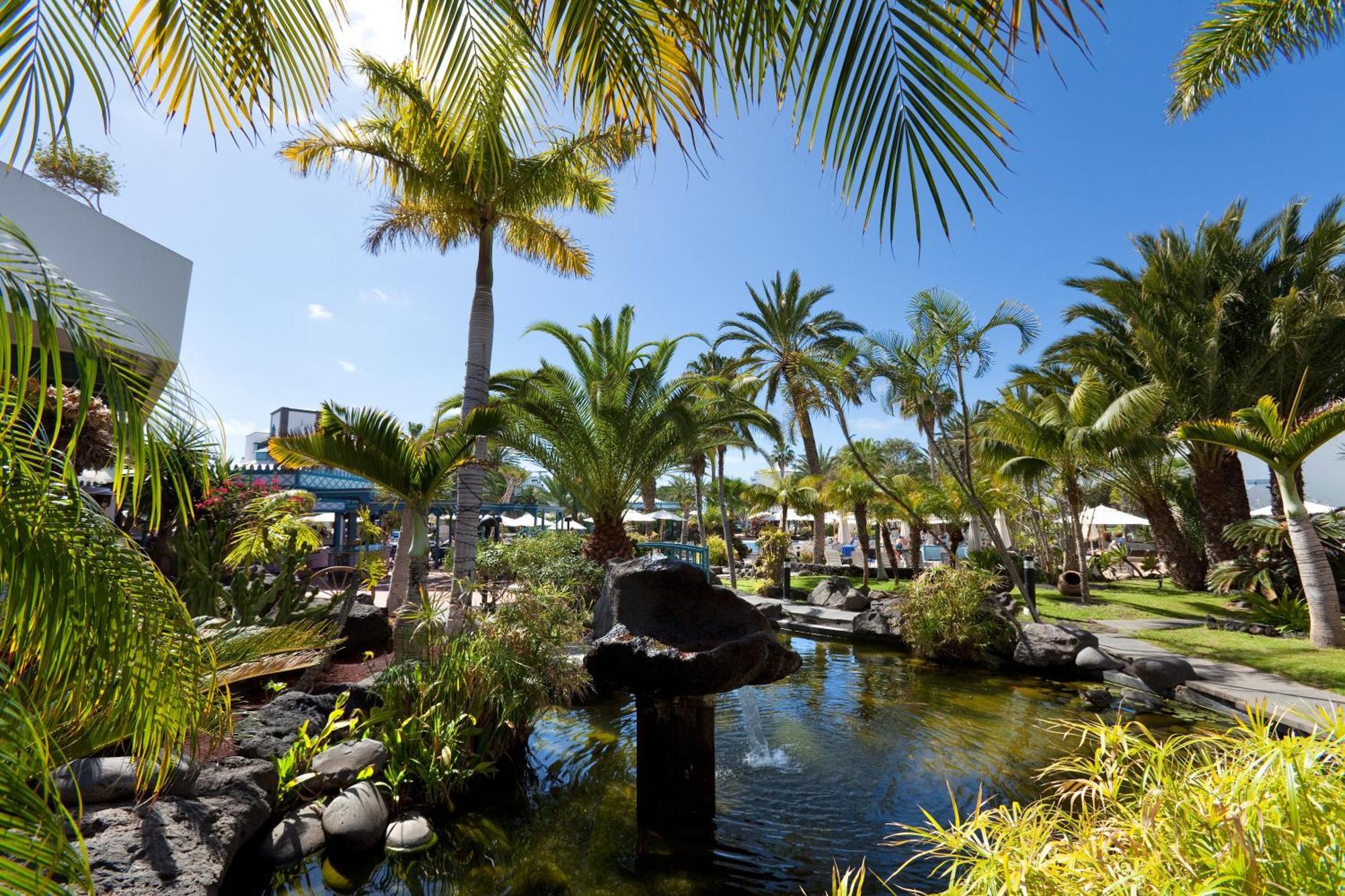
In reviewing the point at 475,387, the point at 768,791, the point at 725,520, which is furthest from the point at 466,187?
the point at 725,520

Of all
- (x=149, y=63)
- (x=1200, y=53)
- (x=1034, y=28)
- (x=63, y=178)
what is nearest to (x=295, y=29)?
(x=149, y=63)

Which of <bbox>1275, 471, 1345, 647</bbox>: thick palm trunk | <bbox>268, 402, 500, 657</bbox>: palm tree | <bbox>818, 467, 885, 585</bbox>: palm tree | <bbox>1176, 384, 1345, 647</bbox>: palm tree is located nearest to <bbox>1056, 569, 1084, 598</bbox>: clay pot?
A: <bbox>818, 467, 885, 585</bbox>: palm tree

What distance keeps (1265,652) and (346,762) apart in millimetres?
11465

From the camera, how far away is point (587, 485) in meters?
12.5

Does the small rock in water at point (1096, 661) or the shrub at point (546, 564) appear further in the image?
the shrub at point (546, 564)

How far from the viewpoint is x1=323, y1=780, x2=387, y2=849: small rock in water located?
405cm

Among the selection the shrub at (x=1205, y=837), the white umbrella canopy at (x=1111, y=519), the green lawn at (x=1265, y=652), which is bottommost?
the green lawn at (x=1265, y=652)

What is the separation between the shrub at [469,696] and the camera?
4.69 meters

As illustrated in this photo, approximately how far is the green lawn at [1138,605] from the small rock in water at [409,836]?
41.2 ft

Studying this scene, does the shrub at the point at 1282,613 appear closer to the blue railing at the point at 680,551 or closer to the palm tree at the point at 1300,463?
the palm tree at the point at 1300,463

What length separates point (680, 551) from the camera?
14.6 metres

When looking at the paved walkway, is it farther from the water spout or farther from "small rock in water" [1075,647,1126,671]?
the water spout

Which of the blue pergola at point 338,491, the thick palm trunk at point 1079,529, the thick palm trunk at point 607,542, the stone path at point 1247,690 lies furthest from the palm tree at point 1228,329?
the blue pergola at point 338,491

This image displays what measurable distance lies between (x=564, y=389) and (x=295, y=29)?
9906 mm
